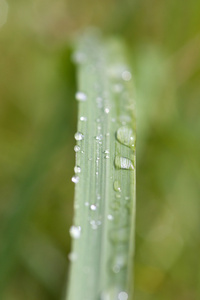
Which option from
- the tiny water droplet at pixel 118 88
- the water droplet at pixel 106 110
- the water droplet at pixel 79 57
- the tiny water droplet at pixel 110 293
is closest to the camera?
the tiny water droplet at pixel 110 293

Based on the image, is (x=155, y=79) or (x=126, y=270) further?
(x=155, y=79)

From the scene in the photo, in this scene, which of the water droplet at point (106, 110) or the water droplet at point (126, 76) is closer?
the water droplet at point (106, 110)

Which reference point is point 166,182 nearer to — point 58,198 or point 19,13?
point 58,198

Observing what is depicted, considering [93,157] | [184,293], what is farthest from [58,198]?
[93,157]

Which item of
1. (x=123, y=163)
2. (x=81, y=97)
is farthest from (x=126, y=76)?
(x=123, y=163)

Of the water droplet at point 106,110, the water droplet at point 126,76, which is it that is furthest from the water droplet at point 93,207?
the water droplet at point 126,76

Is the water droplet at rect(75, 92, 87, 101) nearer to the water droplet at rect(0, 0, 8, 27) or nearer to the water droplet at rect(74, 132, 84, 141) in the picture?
the water droplet at rect(74, 132, 84, 141)

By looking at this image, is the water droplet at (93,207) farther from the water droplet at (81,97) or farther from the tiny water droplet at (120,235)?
the water droplet at (81,97)
